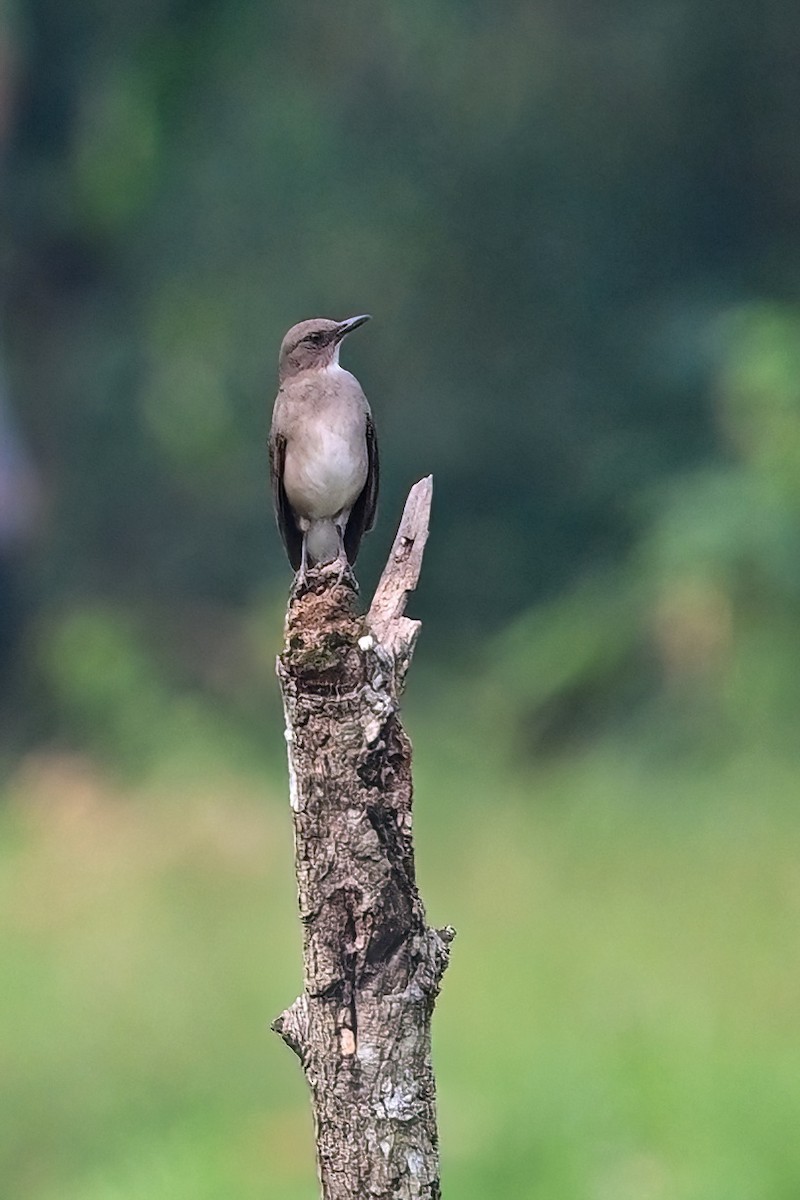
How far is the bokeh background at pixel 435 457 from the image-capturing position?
8.91 metres

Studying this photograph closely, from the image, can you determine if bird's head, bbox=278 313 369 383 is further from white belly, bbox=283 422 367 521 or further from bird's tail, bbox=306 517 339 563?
bird's tail, bbox=306 517 339 563

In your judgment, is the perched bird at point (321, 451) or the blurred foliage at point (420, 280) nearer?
the perched bird at point (321, 451)

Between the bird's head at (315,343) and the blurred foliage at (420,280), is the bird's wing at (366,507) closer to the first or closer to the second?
the bird's head at (315,343)

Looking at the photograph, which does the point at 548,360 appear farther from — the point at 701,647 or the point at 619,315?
the point at 701,647

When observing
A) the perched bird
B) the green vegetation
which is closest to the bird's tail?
the perched bird

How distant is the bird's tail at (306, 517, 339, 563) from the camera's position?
4676 millimetres

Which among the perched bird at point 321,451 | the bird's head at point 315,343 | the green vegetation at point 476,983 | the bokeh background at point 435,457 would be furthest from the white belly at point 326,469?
the bokeh background at point 435,457

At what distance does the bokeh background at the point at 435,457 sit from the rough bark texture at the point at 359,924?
16.2ft

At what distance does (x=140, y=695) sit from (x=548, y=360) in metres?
3.20

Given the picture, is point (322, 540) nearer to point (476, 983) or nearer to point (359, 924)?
point (359, 924)

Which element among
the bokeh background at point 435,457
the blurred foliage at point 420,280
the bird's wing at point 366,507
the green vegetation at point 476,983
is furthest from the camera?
the blurred foliage at point 420,280

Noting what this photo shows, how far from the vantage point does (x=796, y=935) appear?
774 cm

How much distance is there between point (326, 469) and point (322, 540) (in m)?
0.25

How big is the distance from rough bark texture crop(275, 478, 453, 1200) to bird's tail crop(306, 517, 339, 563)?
1.85 meters
